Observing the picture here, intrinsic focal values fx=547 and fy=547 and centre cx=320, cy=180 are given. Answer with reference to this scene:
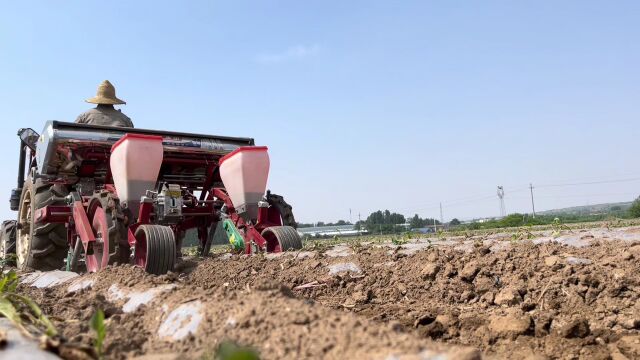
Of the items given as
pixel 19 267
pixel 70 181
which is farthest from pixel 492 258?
pixel 19 267

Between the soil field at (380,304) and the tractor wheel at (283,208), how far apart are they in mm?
914

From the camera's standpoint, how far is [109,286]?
3.65 meters

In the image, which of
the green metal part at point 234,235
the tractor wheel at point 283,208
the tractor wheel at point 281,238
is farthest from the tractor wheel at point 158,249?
the tractor wheel at point 283,208

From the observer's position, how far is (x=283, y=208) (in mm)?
6637

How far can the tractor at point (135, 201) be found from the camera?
197 inches

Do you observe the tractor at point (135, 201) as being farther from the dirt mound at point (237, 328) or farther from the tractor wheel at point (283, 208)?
the dirt mound at point (237, 328)

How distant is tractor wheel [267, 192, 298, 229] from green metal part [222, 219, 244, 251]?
0.58 m

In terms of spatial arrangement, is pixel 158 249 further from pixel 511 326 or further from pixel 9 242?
pixel 9 242

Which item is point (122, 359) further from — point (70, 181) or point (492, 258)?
point (70, 181)

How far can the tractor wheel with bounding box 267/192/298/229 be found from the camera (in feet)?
21.7

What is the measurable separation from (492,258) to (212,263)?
2714 mm

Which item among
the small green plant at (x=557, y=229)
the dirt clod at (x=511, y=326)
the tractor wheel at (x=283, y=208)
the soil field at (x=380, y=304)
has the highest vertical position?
the tractor wheel at (x=283, y=208)

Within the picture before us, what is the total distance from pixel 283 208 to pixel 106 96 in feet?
11.6

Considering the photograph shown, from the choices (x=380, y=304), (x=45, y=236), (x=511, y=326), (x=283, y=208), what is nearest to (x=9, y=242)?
(x=45, y=236)
